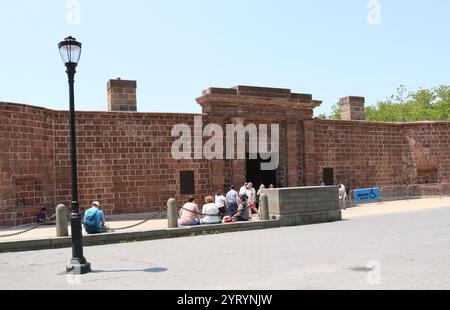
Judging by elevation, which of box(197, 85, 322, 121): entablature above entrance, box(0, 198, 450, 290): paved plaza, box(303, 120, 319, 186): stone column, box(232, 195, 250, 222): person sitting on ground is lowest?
box(0, 198, 450, 290): paved plaza

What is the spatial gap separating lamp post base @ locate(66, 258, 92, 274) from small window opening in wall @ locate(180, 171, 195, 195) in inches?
438

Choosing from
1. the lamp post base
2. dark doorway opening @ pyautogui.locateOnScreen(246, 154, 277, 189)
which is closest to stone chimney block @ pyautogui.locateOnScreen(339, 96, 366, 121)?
dark doorway opening @ pyautogui.locateOnScreen(246, 154, 277, 189)

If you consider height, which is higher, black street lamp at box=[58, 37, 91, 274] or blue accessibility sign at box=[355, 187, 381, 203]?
black street lamp at box=[58, 37, 91, 274]

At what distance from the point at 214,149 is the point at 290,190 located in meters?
5.73

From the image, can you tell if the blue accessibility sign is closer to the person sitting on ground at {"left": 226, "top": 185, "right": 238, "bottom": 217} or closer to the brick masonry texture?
the brick masonry texture

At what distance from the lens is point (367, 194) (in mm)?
23766

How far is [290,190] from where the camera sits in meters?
15.1

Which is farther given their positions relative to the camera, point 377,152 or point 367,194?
point 377,152

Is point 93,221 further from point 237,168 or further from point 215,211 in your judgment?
point 237,168

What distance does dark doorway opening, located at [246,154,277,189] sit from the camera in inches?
871

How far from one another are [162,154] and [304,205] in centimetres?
676

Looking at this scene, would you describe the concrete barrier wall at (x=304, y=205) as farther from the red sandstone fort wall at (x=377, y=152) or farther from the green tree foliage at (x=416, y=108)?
the green tree foliage at (x=416, y=108)

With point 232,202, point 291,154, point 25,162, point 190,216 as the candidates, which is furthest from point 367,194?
point 25,162
